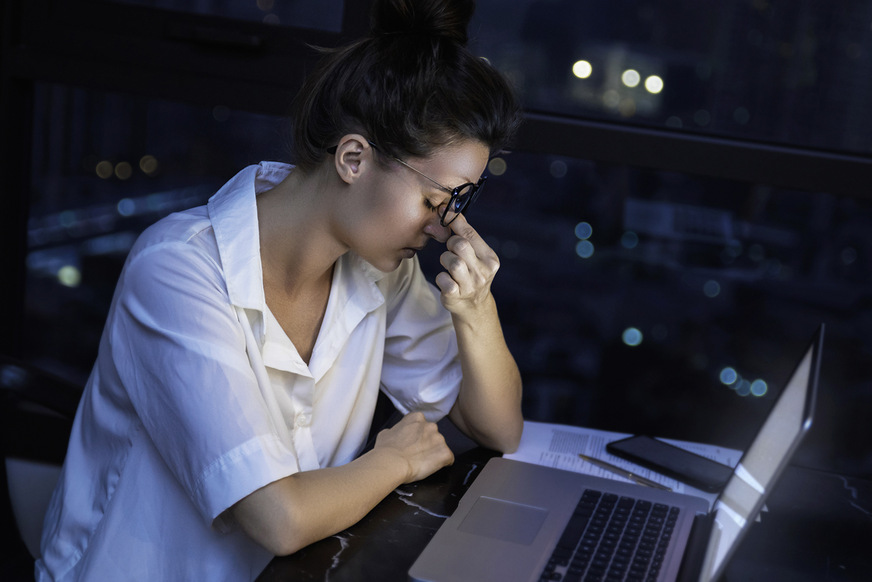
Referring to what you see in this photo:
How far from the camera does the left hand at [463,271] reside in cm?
134

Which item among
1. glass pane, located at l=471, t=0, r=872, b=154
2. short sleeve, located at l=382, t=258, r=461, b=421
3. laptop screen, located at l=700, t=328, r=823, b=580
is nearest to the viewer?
laptop screen, located at l=700, t=328, r=823, b=580

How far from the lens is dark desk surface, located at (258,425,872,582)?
0.99m

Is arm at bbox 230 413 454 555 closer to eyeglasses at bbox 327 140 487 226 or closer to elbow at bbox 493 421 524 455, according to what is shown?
elbow at bbox 493 421 524 455

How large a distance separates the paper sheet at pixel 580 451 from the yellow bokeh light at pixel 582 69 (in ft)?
2.86

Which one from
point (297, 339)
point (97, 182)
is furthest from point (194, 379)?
point (97, 182)

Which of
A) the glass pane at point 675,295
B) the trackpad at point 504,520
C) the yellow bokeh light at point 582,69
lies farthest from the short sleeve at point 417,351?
the yellow bokeh light at point 582,69

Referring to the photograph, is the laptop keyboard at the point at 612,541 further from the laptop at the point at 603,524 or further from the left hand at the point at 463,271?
the left hand at the point at 463,271

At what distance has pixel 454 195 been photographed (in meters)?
1.23

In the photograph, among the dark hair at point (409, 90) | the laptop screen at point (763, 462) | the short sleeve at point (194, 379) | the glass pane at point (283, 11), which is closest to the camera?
the laptop screen at point (763, 462)

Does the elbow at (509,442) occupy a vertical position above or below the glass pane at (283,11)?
below

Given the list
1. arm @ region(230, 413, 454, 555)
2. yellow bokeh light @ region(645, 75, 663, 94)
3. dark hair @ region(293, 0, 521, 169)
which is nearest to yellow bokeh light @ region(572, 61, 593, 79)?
yellow bokeh light @ region(645, 75, 663, 94)

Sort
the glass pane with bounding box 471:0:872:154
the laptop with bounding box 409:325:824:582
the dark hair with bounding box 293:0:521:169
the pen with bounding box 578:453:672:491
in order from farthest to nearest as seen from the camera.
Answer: the glass pane with bounding box 471:0:872:154 → the pen with bounding box 578:453:672:491 → the dark hair with bounding box 293:0:521:169 → the laptop with bounding box 409:325:824:582

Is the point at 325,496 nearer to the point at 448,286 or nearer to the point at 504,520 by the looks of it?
the point at 504,520

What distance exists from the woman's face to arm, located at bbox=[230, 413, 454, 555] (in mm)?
Result: 311
